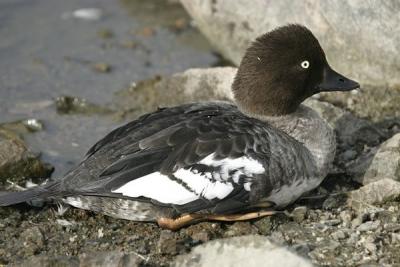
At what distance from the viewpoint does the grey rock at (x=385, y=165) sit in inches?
217

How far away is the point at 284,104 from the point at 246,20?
2243mm

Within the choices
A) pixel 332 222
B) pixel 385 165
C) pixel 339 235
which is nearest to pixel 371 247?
pixel 339 235

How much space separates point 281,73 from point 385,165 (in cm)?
98

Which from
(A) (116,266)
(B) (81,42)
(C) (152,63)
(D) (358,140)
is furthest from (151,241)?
(B) (81,42)

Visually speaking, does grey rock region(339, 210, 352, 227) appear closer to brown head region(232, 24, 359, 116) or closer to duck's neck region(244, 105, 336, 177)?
duck's neck region(244, 105, 336, 177)

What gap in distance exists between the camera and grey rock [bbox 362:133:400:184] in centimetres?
551

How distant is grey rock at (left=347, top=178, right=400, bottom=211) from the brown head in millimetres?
783

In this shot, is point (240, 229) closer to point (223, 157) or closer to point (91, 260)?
point (223, 157)

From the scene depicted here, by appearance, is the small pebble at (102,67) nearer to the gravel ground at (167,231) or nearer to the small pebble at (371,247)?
the gravel ground at (167,231)

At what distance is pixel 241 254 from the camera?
442cm

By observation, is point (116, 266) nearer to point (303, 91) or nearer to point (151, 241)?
point (151, 241)

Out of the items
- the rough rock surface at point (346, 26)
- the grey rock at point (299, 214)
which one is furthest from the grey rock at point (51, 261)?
the rough rock surface at point (346, 26)

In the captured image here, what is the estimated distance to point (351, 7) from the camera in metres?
6.72

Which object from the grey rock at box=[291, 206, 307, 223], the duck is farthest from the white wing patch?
the grey rock at box=[291, 206, 307, 223]
